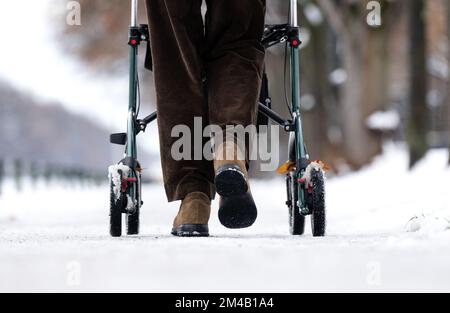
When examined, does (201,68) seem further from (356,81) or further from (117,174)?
(356,81)

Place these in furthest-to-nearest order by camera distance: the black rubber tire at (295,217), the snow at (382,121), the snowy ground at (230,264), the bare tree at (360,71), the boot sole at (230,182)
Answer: the snow at (382,121) < the bare tree at (360,71) < the black rubber tire at (295,217) < the boot sole at (230,182) < the snowy ground at (230,264)

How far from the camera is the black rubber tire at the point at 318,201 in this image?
3.69 metres

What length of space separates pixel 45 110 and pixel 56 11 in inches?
2905

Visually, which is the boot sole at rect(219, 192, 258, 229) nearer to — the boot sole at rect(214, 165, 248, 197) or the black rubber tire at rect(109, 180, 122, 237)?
the boot sole at rect(214, 165, 248, 197)

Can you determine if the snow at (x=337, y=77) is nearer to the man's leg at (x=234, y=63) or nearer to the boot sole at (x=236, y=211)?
the man's leg at (x=234, y=63)

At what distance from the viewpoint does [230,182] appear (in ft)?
11.6

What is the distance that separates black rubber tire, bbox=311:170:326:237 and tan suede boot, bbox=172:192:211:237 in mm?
452

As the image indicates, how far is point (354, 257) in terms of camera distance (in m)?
2.77

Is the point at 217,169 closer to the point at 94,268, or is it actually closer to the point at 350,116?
the point at 94,268

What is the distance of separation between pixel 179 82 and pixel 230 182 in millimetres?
621

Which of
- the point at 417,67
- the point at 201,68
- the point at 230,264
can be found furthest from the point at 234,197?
the point at 417,67

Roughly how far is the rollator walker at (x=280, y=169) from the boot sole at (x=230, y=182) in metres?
0.32

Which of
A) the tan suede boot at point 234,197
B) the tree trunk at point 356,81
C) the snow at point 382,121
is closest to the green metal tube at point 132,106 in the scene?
the tan suede boot at point 234,197
